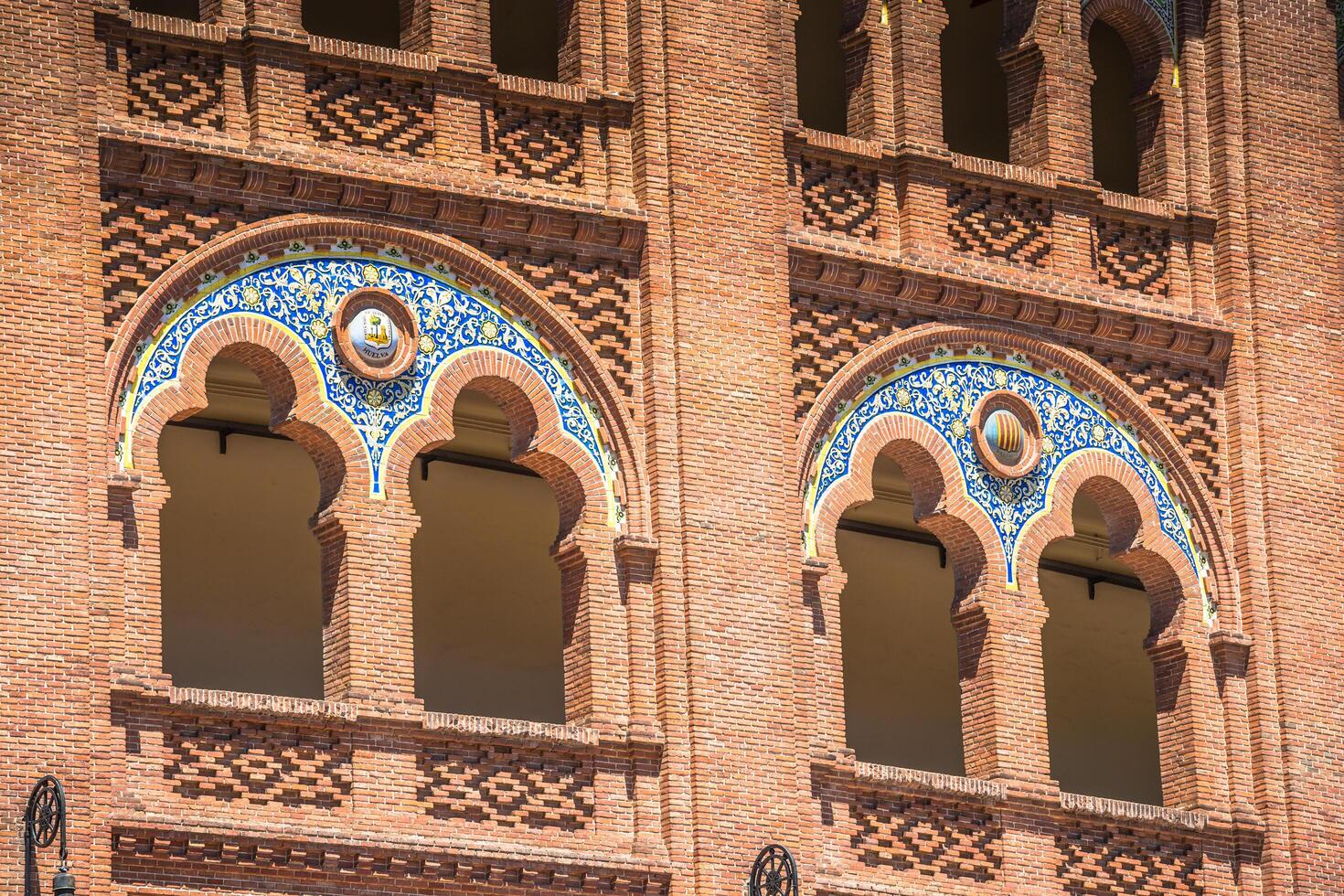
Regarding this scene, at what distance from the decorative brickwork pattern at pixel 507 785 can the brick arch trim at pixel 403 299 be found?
1.79m

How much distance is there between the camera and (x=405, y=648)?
75.6 ft

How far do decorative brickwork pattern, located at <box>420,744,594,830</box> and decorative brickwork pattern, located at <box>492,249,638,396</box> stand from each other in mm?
2727

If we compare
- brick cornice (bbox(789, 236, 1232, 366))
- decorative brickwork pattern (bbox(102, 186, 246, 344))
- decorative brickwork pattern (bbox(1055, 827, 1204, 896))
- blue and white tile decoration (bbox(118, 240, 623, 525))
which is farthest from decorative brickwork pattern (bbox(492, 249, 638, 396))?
decorative brickwork pattern (bbox(1055, 827, 1204, 896))

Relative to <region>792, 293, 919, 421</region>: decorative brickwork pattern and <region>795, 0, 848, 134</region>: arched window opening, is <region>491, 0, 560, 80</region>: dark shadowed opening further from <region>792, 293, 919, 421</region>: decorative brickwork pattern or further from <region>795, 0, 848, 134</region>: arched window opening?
<region>792, 293, 919, 421</region>: decorative brickwork pattern

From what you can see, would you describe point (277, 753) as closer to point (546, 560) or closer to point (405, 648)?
point (405, 648)

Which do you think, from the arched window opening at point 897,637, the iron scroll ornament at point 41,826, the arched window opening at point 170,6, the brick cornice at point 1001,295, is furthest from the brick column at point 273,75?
the arched window opening at point 897,637

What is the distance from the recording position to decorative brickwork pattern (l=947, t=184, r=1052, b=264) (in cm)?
2633

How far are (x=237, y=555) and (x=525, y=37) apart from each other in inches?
185

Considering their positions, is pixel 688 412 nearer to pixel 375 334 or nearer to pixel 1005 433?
pixel 375 334

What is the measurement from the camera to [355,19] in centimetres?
2798

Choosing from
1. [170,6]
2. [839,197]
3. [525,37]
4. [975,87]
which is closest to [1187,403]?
[839,197]

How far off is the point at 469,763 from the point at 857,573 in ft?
27.3

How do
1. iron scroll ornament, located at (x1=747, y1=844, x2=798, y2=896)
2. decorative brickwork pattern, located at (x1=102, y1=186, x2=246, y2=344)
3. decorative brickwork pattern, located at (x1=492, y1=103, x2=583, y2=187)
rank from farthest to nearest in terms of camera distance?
A: decorative brickwork pattern, located at (x1=492, y1=103, x2=583, y2=187) < iron scroll ornament, located at (x1=747, y1=844, x2=798, y2=896) < decorative brickwork pattern, located at (x1=102, y1=186, x2=246, y2=344)

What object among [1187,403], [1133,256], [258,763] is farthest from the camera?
[1133,256]
